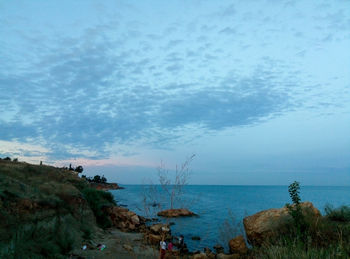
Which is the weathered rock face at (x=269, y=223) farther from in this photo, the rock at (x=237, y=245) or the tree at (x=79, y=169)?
the tree at (x=79, y=169)

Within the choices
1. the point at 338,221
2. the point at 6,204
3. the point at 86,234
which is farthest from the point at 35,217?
the point at 338,221

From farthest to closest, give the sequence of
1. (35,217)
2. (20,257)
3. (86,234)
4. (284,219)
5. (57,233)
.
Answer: (86,234) → (284,219) → (35,217) → (57,233) → (20,257)

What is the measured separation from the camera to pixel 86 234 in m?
13.0

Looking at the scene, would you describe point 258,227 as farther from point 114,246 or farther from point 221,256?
point 114,246

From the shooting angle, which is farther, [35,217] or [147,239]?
[147,239]

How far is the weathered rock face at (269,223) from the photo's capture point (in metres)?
10.9

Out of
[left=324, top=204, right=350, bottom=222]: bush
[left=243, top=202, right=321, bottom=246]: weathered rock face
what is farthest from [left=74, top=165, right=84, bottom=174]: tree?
[left=324, top=204, right=350, bottom=222]: bush

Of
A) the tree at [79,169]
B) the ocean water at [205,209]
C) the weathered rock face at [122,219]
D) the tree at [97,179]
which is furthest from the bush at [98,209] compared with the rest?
the tree at [97,179]

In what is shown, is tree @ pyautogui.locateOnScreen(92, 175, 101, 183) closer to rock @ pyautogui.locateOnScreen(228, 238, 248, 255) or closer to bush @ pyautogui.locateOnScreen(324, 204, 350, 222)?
rock @ pyautogui.locateOnScreen(228, 238, 248, 255)

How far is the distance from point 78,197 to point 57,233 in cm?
680

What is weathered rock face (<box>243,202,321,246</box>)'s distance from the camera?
35.8 feet

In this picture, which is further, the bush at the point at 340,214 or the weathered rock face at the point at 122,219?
the weathered rock face at the point at 122,219

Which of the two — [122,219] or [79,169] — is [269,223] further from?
[79,169]

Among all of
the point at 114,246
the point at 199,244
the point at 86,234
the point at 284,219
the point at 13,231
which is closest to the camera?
the point at 13,231
